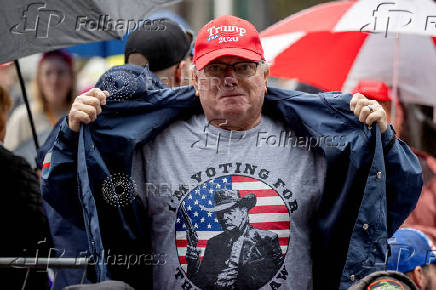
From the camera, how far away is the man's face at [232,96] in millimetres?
3578

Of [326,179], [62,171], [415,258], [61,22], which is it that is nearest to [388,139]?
[326,179]

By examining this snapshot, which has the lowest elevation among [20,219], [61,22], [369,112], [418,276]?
[418,276]

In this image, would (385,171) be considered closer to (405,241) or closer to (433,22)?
(405,241)

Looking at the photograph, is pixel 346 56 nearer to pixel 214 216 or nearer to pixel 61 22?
pixel 61 22

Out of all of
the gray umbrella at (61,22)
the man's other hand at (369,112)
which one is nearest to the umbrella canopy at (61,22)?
the gray umbrella at (61,22)

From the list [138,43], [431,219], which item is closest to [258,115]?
[138,43]

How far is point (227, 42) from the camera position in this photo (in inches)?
144

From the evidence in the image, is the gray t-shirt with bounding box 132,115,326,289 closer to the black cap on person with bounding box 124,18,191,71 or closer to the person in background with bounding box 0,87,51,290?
the person in background with bounding box 0,87,51,290

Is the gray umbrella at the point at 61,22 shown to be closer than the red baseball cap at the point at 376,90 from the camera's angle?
Yes

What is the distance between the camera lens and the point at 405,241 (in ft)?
13.7

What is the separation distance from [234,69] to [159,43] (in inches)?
37.7

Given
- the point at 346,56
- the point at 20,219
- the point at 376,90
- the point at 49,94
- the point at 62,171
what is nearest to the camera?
the point at 62,171

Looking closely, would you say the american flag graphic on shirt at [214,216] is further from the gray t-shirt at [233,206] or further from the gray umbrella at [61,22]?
the gray umbrella at [61,22]

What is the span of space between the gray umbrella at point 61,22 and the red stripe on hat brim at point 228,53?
1.81 ft
